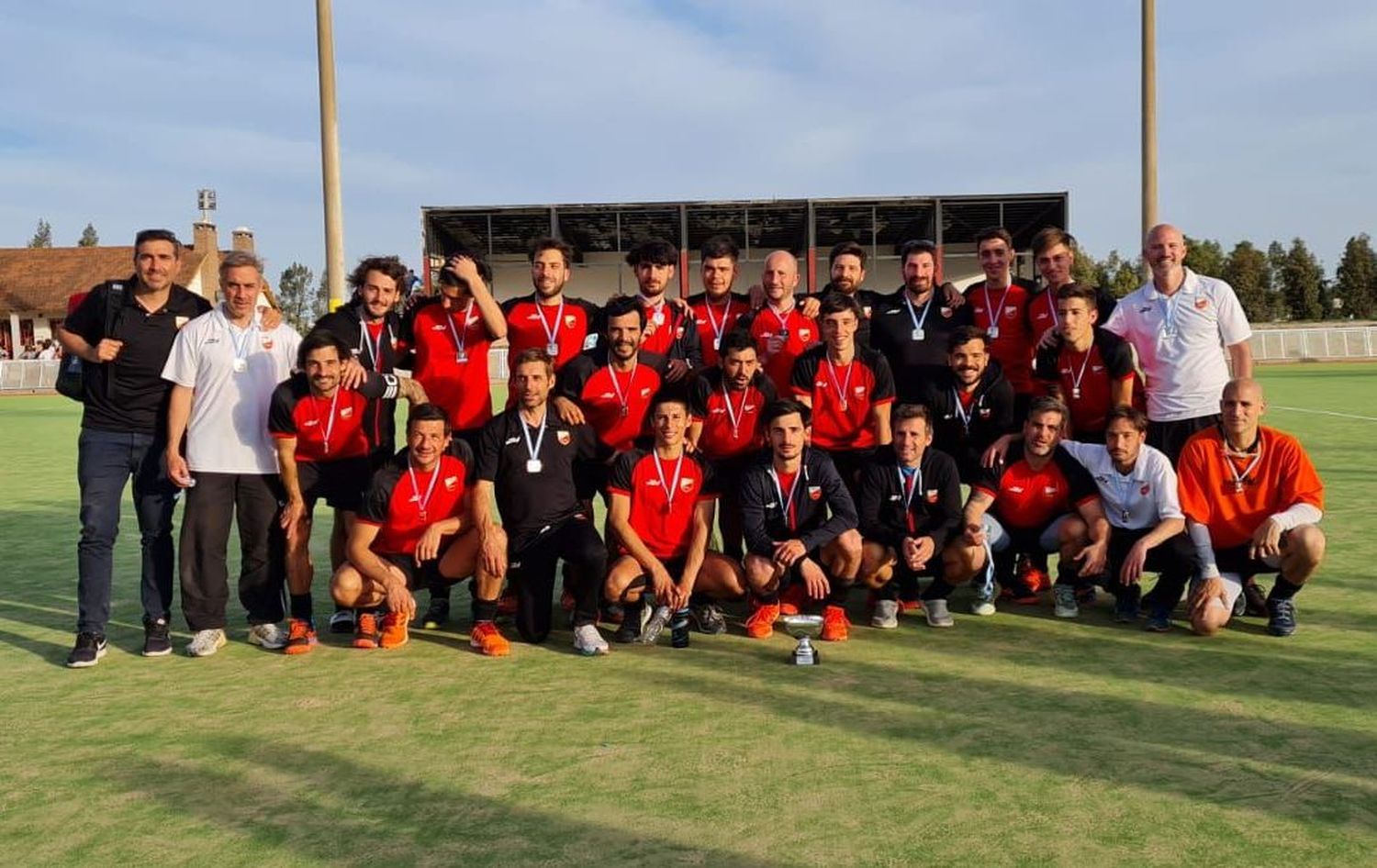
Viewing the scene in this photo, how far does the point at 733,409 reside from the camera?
6062 millimetres

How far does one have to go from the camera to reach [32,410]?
25.2 metres

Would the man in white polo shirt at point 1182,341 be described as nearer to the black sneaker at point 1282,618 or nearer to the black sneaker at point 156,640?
the black sneaker at point 1282,618

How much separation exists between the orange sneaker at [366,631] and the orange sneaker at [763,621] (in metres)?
1.96

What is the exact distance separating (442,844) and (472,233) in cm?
4026

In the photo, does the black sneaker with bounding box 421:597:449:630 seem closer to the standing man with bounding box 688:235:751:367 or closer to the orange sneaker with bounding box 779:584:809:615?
the orange sneaker with bounding box 779:584:809:615

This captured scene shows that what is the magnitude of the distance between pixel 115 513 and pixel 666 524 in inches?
110

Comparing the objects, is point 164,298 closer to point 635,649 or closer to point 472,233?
point 635,649

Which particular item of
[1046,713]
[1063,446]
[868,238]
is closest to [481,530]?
[1046,713]

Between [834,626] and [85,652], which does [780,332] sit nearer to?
[834,626]

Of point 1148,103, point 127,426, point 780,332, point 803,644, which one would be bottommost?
point 803,644

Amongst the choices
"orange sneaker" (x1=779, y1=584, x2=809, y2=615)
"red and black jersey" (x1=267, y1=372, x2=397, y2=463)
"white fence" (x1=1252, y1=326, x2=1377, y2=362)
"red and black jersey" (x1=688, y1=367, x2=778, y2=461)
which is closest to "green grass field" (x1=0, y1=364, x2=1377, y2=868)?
"orange sneaker" (x1=779, y1=584, x2=809, y2=615)

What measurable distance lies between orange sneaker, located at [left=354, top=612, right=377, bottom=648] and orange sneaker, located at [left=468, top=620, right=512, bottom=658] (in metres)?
0.53

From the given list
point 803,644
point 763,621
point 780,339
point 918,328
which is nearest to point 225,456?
point 763,621

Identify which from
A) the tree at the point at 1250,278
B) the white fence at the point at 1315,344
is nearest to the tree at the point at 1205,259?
the tree at the point at 1250,278
